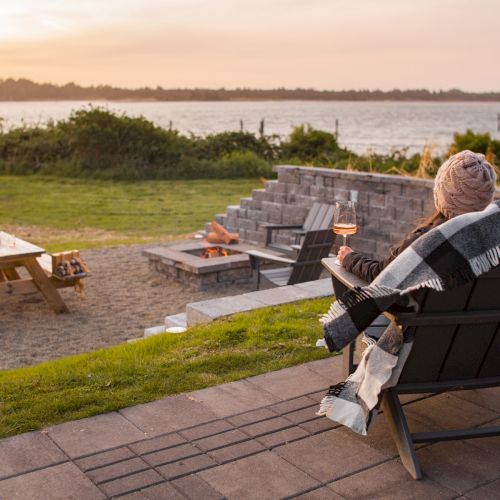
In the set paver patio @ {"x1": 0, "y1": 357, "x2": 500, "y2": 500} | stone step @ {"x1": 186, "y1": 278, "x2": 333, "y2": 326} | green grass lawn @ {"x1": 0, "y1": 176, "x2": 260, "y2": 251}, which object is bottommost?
green grass lawn @ {"x1": 0, "y1": 176, "x2": 260, "y2": 251}

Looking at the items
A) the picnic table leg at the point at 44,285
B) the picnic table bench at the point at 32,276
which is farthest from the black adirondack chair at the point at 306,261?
the picnic table leg at the point at 44,285

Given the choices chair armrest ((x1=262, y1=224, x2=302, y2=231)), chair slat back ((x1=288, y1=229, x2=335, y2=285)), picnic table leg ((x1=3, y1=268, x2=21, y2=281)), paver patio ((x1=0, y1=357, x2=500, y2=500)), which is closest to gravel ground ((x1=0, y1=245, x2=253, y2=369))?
picnic table leg ((x1=3, y1=268, x2=21, y2=281))

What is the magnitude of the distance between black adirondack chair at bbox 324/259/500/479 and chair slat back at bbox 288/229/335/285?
4566 mm

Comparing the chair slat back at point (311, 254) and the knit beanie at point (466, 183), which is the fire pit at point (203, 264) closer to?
the chair slat back at point (311, 254)

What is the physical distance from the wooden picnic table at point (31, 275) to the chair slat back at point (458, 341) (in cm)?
522

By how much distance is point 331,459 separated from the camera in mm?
2975

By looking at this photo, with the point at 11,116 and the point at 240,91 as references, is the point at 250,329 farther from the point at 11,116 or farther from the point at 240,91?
the point at 240,91

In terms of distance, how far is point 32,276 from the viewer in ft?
24.9

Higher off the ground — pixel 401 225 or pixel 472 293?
pixel 472 293

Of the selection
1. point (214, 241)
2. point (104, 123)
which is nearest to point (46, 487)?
point (214, 241)

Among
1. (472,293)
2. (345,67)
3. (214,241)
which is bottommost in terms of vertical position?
(214,241)

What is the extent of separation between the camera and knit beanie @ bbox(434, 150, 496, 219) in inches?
118

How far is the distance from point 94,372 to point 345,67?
3346cm

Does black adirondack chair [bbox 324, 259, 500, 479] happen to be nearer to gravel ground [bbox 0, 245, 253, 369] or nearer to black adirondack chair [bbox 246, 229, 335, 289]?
gravel ground [bbox 0, 245, 253, 369]
